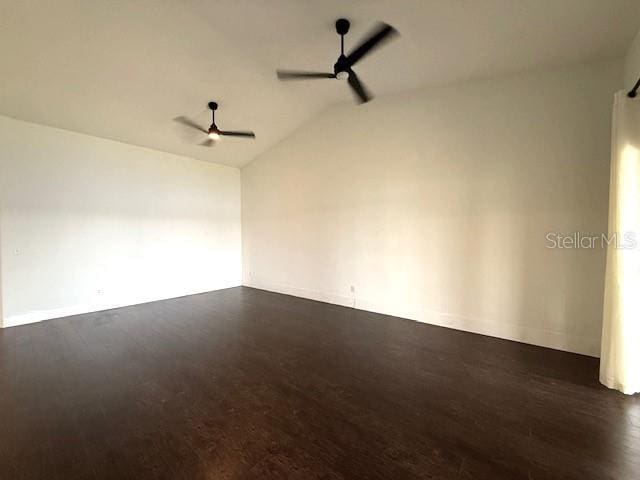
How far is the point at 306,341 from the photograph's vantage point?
334 centimetres

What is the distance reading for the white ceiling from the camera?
2.40 m

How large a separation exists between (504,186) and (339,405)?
10.4 ft

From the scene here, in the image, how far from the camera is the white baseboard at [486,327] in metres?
2.96

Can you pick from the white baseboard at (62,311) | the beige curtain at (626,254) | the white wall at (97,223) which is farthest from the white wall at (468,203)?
the white baseboard at (62,311)

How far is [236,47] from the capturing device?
10.3 feet

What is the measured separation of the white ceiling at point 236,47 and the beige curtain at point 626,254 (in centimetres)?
92

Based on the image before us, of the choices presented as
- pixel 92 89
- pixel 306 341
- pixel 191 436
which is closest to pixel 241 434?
pixel 191 436

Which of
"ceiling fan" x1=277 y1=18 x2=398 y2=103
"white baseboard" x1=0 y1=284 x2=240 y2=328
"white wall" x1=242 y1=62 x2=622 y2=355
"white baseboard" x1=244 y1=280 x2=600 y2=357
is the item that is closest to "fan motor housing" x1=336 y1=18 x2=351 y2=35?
"ceiling fan" x1=277 y1=18 x2=398 y2=103

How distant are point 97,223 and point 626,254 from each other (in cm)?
678

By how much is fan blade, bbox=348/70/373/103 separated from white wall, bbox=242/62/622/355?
140cm

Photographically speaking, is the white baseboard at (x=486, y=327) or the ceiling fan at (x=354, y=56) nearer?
the ceiling fan at (x=354, y=56)

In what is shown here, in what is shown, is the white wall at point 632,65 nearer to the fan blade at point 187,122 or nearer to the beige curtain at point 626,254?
the beige curtain at point 626,254

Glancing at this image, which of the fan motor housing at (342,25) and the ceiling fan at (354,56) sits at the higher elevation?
the fan motor housing at (342,25)

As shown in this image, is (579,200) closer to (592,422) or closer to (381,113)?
(592,422)
